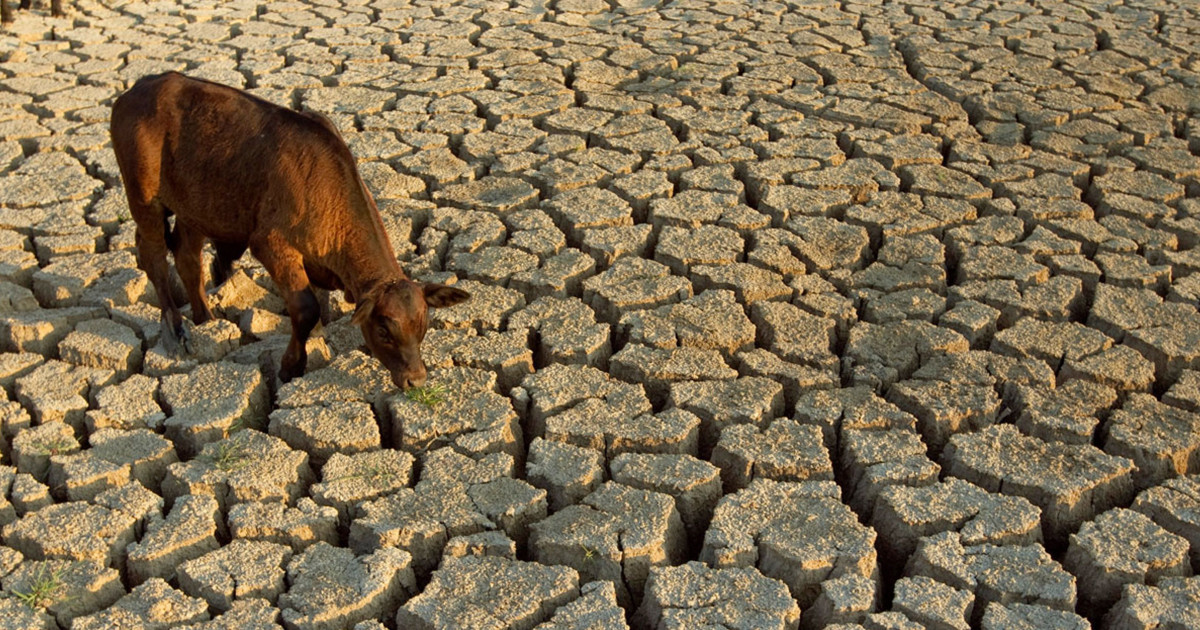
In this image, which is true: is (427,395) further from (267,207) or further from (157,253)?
(157,253)

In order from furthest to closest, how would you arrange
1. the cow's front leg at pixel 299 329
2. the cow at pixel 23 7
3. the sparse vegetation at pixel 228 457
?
1. the cow at pixel 23 7
2. the cow's front leg at pixel 299 329
3. the sparse vegetation at pixel 228 457

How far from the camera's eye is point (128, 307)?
468 centimetres

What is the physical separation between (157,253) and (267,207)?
2.18 ft

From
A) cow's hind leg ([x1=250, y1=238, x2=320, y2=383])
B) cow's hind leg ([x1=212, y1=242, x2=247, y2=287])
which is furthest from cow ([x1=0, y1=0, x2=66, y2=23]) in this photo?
cow's hind leg ([x1=250, y1=238, x2=320, y2=383])

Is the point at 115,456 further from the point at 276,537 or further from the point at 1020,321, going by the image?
the point at 1020,321

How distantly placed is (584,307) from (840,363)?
A: 1.04 metres

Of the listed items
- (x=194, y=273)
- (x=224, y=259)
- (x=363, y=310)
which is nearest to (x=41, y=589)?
(x=363, y=310)

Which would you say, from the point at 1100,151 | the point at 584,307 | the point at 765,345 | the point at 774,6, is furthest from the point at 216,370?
the point at 774,6

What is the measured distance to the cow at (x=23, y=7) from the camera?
8086 mm

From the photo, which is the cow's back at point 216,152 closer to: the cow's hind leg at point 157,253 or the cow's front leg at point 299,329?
the cow's hind leg at point 157,253

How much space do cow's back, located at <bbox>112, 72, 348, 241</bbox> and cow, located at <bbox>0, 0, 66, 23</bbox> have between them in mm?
4421

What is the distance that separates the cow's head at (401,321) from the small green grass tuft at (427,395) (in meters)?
0.07

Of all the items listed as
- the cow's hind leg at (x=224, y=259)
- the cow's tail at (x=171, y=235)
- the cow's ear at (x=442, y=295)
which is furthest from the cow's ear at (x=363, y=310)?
the cow's tail at (x=171, y=235)

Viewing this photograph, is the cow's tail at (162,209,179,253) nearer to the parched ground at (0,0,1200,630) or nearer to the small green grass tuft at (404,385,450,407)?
the parched ground at (0,0,1200,630)
